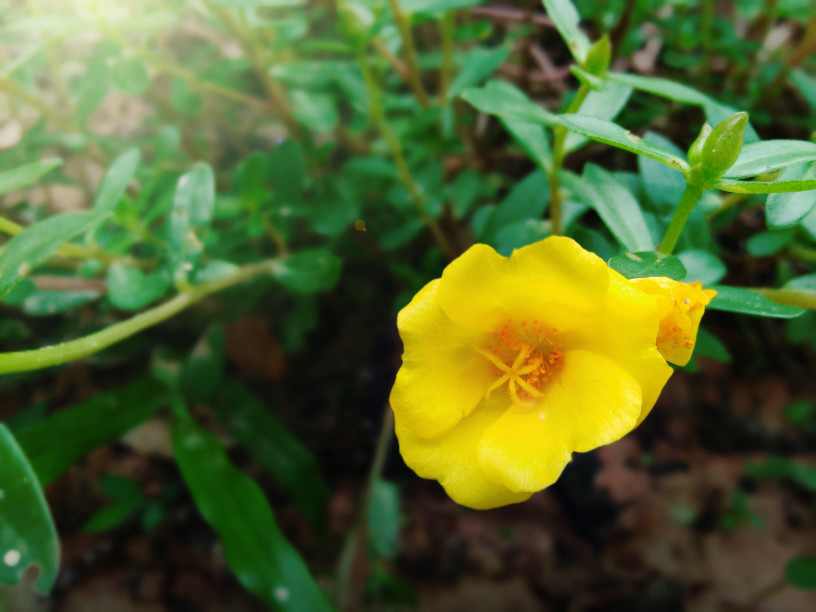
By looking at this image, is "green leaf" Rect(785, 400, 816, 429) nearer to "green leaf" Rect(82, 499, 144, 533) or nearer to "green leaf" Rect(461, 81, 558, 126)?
"green leaf" Rect(461, 81, 558, 126)

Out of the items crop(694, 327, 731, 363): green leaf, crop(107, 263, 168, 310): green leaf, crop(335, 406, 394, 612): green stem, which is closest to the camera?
crop(694, 327, 731, 363): green leaf

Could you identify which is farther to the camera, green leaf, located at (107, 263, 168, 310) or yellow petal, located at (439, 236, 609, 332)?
green leaf, located at (107, 263, 168, 310)

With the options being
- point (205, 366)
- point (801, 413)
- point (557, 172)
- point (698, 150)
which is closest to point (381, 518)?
point (205, 366)

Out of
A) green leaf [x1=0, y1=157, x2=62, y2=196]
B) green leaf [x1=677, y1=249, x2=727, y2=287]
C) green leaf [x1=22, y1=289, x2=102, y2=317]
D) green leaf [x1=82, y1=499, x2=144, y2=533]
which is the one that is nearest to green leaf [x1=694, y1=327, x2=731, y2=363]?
green leaf [x1=677, y1=249, x2=727, y2=287]

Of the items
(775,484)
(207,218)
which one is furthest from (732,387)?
(207,218)

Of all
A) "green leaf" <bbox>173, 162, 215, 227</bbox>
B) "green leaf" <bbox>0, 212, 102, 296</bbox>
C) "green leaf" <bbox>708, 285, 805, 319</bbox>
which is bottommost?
"green leaf" <bbox>708, 285, 805, 319</bbox>

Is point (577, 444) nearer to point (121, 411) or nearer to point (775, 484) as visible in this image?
point (121, 411)
